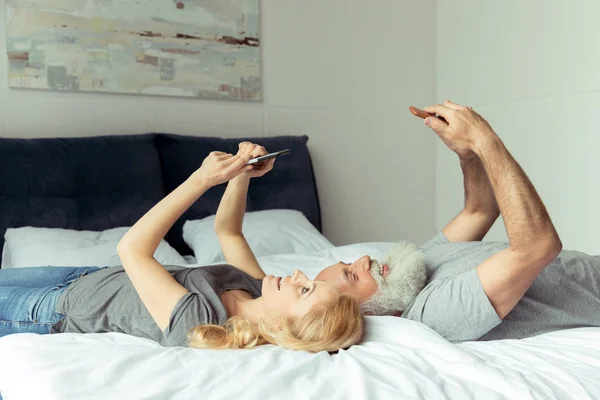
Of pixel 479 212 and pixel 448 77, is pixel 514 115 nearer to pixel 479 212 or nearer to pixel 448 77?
pixel 448 77

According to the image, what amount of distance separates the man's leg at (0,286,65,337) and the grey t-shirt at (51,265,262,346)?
1.1 inches

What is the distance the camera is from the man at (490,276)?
5.55ft

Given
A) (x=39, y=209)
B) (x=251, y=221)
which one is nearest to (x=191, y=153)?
(x=251, y=221)

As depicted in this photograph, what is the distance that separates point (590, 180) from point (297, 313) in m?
2.46

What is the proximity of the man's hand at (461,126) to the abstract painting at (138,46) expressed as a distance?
2238 millimetres

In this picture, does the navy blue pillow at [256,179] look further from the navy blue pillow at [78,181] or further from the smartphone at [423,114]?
the smartphone at [423,114]

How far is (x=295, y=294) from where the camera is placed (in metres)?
1.74

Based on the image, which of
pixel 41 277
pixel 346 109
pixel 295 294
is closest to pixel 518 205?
pixel 295 294

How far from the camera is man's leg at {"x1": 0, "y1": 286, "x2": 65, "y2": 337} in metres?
1.97

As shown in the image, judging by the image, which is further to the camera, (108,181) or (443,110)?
(108,181)

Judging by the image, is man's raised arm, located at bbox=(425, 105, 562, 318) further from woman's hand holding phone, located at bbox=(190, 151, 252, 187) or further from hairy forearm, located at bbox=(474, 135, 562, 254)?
woman's hand holding phone, located at bbox=(190, 151, 252, 187)

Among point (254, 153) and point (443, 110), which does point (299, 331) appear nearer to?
point (254, 153)

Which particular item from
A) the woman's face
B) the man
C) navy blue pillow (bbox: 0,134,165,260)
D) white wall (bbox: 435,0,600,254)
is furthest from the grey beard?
white wall (bbox: 435,0,600,254)

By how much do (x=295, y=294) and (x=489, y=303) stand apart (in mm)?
491
